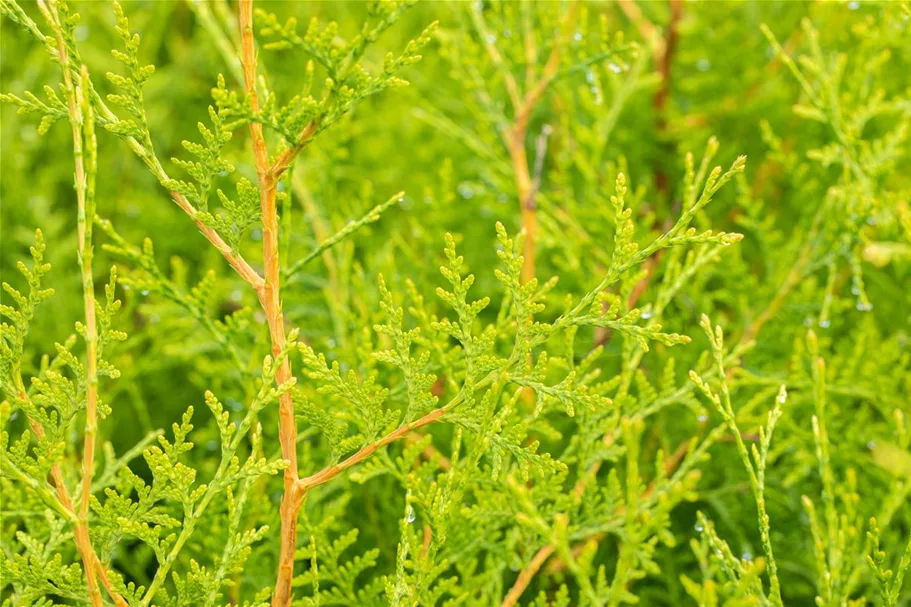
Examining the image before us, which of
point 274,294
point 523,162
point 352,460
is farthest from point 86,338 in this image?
point 523,162

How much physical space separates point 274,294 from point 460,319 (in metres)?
0.25

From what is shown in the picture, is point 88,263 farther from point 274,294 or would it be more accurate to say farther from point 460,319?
point 460,319

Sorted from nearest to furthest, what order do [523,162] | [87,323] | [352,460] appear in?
[87,323] → [352,460] → [523,162]

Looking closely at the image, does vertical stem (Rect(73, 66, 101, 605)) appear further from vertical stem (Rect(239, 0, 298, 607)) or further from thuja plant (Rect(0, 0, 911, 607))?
vertical stem (Rect(239, 0, 298, 607))

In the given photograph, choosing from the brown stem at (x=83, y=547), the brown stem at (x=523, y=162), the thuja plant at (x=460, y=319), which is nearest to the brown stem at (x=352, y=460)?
the thuja plant at (x=460, y=319)

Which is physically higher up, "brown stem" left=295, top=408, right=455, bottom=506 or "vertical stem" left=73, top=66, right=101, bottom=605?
"vertical stem" left=73, top=66, right=101, bottom=605

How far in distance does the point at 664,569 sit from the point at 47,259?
75.9 inches

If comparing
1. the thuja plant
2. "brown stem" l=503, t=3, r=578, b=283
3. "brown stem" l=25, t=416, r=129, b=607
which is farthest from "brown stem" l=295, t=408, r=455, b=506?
"brown stem" l=503, t=3, r=578, b=283

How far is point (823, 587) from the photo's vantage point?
1.22m

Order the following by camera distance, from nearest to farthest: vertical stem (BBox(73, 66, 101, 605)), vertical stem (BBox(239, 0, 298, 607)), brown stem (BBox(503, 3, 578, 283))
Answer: vertical stem (BBox(73, 66, 101, 605)), vertical stem (BBox(239, 0, 298, 607)), brown stem (BBox(503, 3, 578, 283))

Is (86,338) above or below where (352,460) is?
above

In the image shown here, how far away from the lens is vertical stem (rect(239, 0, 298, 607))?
113 centimetres

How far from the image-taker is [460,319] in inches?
46.6

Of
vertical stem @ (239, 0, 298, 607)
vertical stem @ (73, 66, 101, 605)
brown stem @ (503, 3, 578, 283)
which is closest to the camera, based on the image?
vertical stem @ (73, 66, 101, 605)
